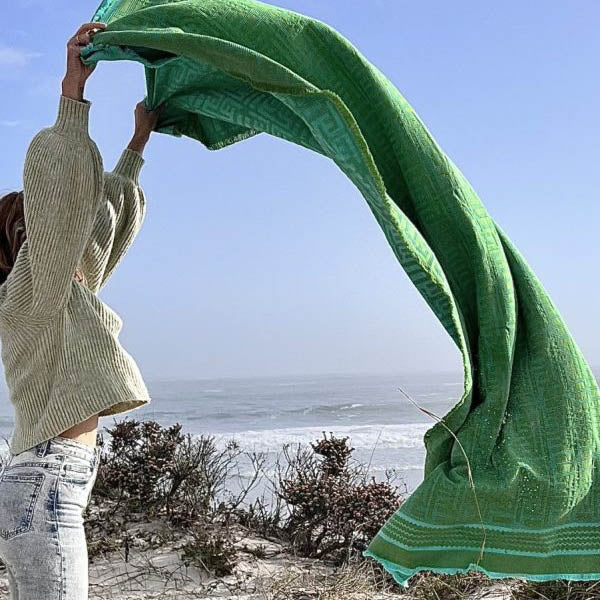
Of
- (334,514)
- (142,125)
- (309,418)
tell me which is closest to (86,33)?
(142,125)

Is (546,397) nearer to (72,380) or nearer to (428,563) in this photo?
(428,563)

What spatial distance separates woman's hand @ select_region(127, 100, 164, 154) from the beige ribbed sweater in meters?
0.40

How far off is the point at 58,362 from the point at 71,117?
2.15 ft

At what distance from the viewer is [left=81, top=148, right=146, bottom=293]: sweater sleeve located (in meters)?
2.36

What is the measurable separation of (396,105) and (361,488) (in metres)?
2.94

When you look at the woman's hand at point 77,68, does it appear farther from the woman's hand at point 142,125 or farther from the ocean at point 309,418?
the ocean at point 309,418

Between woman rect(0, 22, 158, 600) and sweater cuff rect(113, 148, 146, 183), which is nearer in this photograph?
woman rect(0, 22, 158, 600)

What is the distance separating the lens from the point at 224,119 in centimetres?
246

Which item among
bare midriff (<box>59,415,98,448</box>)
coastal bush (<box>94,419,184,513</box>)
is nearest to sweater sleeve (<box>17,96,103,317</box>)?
bare midriff (<box>59,415,98,448</box>)

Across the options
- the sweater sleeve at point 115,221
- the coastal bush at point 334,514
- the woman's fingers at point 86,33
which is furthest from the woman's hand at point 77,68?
the coastal bush at point 334,514

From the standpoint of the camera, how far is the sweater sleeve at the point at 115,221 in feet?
7.75

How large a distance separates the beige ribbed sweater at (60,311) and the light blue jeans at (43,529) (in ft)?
0.31

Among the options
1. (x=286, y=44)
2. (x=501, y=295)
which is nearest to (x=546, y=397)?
(x=501, y=295)

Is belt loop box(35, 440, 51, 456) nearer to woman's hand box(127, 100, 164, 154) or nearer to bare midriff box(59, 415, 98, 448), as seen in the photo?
bare midriff box(59, 415, 98, 448)
